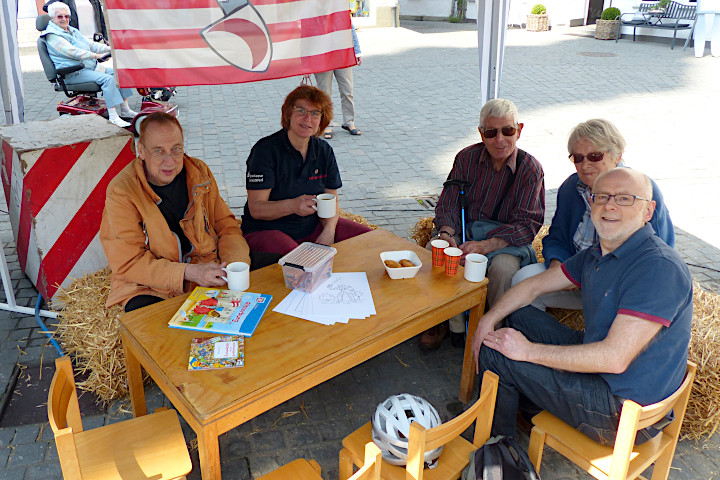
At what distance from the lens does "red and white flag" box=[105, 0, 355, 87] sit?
3.52 m

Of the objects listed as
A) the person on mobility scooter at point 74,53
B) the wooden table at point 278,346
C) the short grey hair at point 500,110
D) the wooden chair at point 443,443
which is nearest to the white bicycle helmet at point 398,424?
the wooden chair at point 443,443

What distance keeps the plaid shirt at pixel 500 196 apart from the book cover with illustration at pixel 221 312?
1.78 meters

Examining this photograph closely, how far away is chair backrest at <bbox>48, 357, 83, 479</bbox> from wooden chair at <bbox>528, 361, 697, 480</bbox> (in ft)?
6.12

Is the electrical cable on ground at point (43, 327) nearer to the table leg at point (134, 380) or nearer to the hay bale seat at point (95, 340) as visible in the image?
the hay bale seat at point (95, 340)

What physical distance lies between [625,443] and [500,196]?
7.02ft

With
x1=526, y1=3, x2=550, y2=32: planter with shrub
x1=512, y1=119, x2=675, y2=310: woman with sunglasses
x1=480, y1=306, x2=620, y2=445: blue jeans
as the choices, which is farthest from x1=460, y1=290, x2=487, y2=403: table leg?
x1=526, y1=3, x2=550, y2=32: planter with shrub

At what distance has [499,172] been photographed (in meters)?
4.00

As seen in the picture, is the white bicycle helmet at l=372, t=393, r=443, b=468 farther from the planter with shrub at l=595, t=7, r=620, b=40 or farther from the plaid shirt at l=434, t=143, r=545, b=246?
the planter with shrub at l=595, t=7, r=620, b=40

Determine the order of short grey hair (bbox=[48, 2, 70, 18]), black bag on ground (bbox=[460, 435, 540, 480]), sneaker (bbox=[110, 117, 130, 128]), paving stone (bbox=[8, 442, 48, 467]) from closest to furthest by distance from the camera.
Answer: black bag on ground (bbox=[460, 435, 540, 480]), paving stone (bbox=[8, 442, 48, 467]), short grey hair (bbox=[48, 2, 70, 18]), sneaker (bbox=[110, 117, 130, 128])

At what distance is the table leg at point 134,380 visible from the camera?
2.86 metres

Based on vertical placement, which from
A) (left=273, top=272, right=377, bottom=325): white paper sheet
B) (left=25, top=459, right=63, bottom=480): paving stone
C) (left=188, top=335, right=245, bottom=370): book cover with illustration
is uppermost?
(left=188, top=335, right=245, bottom=370): book cover with illustration

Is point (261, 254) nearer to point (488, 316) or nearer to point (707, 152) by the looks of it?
point (488, 316)

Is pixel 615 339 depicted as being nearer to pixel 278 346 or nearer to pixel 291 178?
pixel 278 346

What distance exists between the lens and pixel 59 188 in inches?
159
